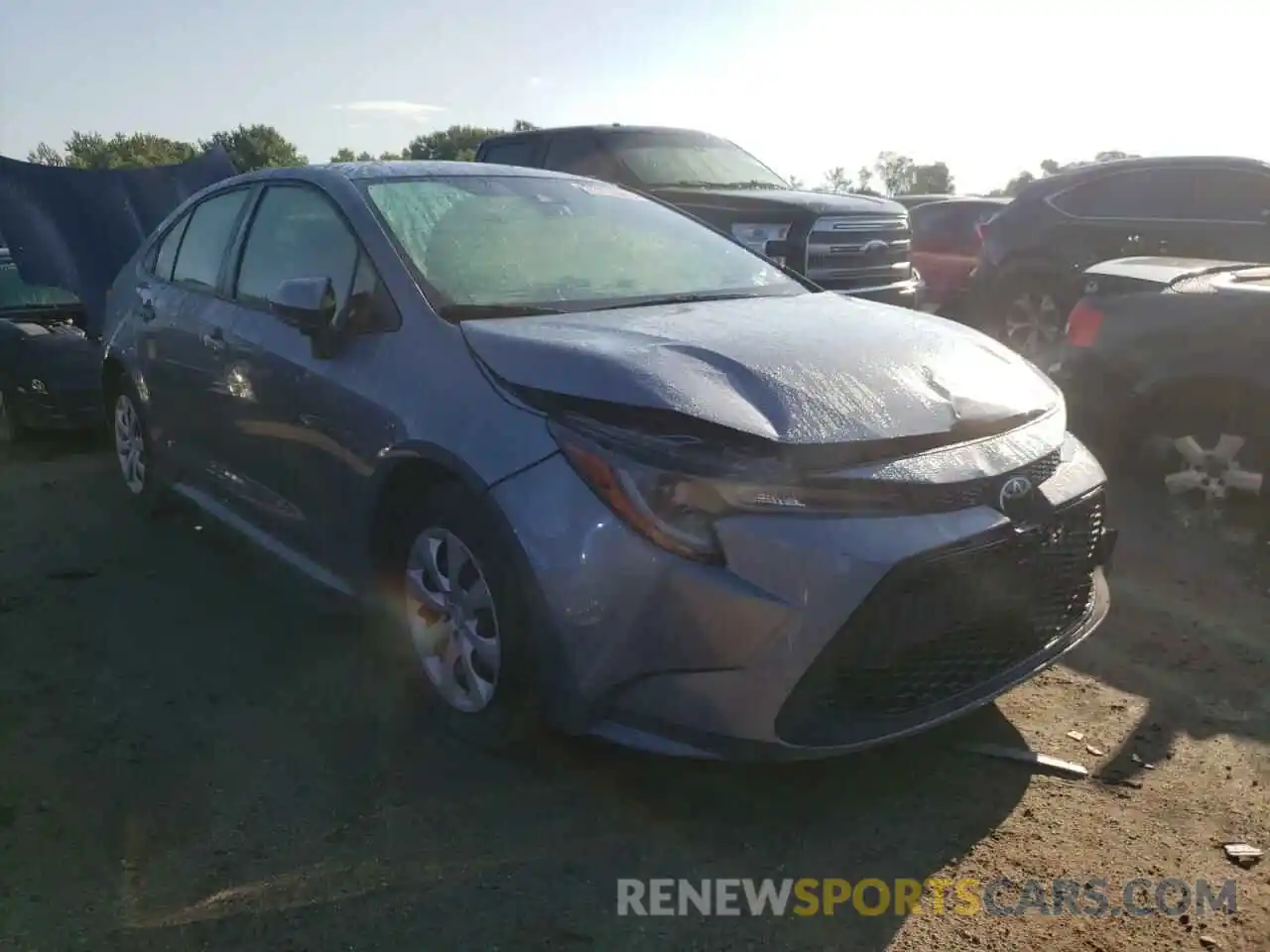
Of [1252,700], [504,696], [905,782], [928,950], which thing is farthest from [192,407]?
[1252,700]

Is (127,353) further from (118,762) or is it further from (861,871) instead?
(861,871)

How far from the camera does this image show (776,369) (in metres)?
2.94

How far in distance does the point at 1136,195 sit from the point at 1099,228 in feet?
1.18

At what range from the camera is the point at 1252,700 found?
3525mm

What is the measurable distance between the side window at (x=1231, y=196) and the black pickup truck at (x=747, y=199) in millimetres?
2223

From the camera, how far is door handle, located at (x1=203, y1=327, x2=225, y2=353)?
430 cm

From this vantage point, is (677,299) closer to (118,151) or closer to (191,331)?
(191,331)

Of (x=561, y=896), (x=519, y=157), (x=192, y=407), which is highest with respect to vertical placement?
(x=519, y=157)

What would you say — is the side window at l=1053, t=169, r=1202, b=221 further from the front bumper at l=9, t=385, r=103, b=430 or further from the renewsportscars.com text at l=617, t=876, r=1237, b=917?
the front bumper at l=9, t=385, r=103, b=430

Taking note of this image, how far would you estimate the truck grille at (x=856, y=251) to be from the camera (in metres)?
8.33

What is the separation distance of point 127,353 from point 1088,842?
476 cm

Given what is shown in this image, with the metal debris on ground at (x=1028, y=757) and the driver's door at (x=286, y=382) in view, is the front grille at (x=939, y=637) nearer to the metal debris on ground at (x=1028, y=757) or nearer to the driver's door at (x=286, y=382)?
the metal debris on ground at (x=1028, y=757)

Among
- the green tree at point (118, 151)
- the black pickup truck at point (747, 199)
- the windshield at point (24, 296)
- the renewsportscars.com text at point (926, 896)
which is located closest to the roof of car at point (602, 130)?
the black pickup truck at point (747, 199)

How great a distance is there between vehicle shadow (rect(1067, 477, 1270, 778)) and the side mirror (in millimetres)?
2686
